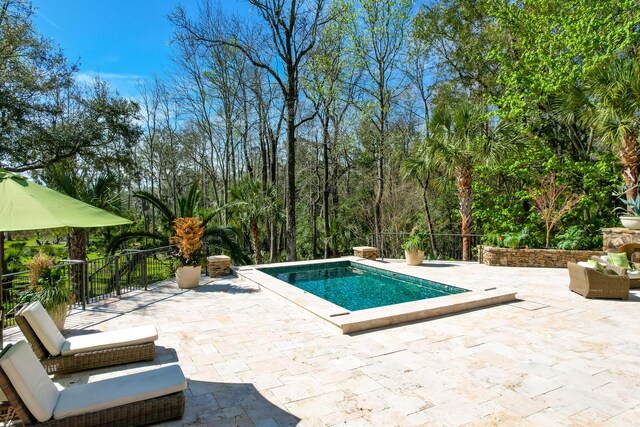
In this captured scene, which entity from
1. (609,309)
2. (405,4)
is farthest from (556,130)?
(609,309)

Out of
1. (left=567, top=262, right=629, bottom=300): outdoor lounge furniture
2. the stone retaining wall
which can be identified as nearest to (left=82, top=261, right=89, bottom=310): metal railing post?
(left=567, top=262, right=629, bottom=300): outdoor lounge furniture

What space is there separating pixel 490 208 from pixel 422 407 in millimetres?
Answer: 11275

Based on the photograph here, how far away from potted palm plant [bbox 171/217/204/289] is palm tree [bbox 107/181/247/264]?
89.2 inches

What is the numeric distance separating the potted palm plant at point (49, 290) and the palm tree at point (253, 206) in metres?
9.31

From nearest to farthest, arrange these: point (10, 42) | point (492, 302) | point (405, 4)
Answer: point (492, 302)
point (10, 42)
point (405, 4)

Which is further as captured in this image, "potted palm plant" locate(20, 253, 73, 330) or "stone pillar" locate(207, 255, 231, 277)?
"stone pillar" locate(207, 255, 231, 277)

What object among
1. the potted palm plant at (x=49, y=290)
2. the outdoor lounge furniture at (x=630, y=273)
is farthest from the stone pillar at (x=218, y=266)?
the outdoor lounge furniture at (x=630, y=273)

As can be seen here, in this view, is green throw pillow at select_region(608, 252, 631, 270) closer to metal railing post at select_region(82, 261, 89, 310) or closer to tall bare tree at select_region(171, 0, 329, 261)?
tall bare tree at select_region(171, 0, 329, 261)

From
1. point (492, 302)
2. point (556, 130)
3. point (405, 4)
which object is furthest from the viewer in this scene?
point (405, 4)

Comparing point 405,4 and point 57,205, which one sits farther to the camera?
point 405,4

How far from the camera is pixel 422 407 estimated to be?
3.20m

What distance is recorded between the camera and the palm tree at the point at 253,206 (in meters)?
14.8

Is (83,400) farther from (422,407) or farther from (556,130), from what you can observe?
(556,130)

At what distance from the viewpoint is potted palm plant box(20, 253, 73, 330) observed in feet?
16.6
